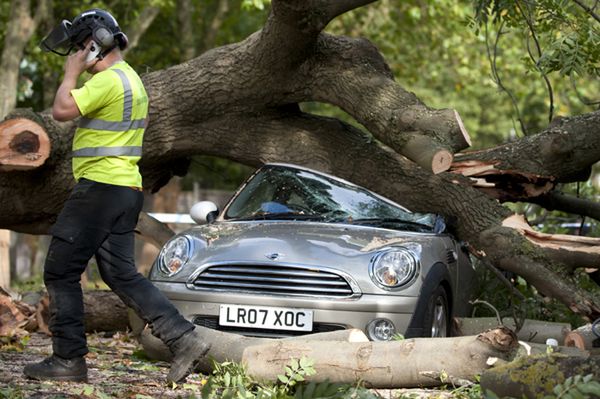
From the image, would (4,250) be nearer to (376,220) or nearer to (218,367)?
(376,220)

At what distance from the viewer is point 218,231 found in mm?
8180

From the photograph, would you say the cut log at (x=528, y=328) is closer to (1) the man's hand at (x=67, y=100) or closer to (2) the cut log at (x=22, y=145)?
(1) the man's hand at (x=67, y=100)

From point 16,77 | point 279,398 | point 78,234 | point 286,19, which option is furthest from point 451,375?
point 16,77

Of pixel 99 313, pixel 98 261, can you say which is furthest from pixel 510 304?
pixel 98 261

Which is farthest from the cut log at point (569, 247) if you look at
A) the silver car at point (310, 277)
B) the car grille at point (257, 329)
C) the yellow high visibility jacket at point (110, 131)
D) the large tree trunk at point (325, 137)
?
the yellow high visibility jacket at point (110, 131)

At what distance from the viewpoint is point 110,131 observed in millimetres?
6711

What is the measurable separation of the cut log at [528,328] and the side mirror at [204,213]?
2096mm

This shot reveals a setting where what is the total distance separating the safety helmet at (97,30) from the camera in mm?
6754

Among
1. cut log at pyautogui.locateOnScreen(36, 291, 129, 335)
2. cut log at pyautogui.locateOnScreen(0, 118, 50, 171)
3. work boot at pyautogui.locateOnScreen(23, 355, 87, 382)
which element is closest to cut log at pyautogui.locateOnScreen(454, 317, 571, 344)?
work boot at pyautogui.locateOnScreen(23, 355, 87, 382)

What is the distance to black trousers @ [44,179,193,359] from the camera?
6.55 meters

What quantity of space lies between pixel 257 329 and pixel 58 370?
146 centimetres

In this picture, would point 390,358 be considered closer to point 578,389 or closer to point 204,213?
point 578,389

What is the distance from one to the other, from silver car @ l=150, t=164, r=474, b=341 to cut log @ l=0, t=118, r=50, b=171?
1.97 meters

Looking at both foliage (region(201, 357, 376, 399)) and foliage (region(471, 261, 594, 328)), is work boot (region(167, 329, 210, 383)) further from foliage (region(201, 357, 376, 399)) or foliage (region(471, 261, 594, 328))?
foliage (region(471, 261, 594, 328))
